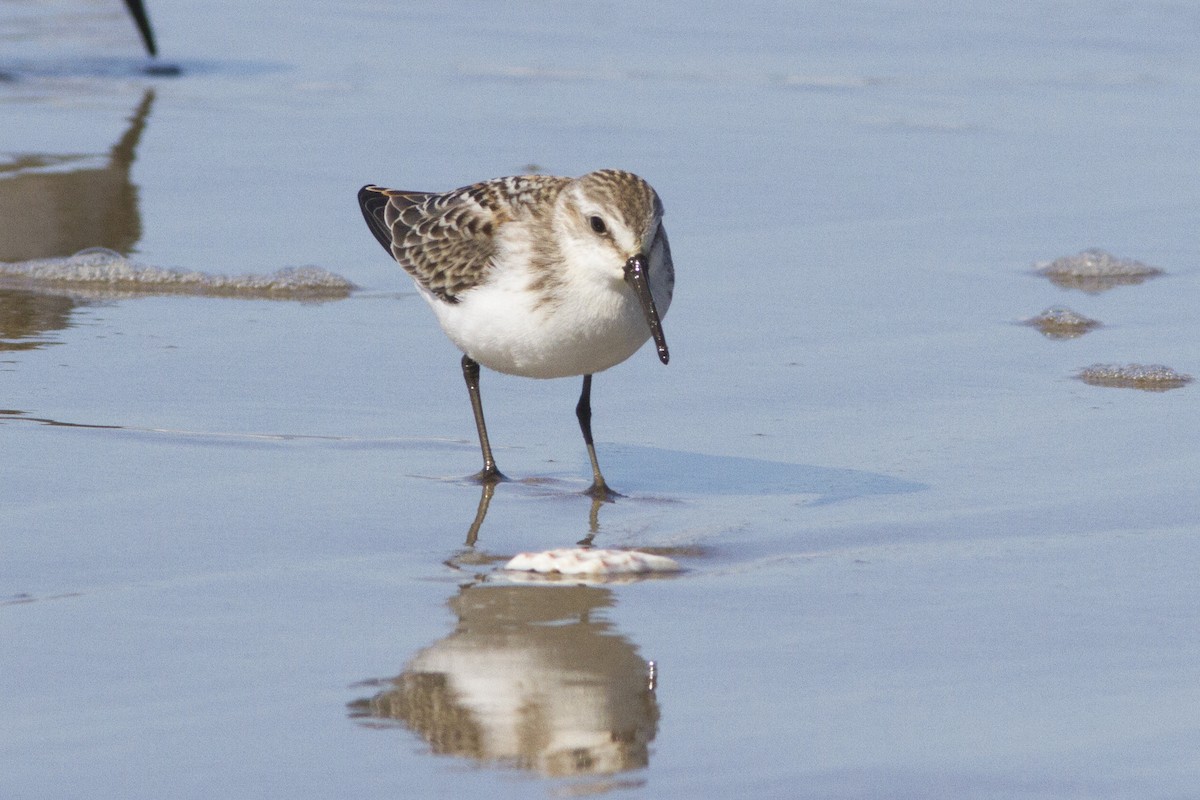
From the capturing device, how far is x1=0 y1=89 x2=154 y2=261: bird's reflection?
8539 mm

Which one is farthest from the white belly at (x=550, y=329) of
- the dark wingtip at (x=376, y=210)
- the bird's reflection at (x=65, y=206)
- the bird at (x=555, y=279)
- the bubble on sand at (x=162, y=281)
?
the bird's reflection at (x=65, y=206)

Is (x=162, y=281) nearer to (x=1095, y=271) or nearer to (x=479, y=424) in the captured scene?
(x=479, y=424)

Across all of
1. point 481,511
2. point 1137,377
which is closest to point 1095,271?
point 1137,377

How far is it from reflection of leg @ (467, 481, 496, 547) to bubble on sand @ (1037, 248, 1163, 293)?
146 inches

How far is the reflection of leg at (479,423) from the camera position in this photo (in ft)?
18.3

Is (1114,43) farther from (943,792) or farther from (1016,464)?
(943,792)

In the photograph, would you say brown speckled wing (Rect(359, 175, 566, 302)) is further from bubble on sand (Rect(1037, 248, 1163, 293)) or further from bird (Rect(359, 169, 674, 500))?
bubble on sand (Rect(1037, 248, 1163, 293))

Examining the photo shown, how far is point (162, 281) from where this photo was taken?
25.9 feet

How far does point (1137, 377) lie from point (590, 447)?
7.39 ft

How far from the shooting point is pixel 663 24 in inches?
577

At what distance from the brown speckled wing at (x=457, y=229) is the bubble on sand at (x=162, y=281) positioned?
1.38 metres

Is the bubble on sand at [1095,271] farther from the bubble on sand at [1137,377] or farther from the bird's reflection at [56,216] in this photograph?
the bird's reflection at [56,216]

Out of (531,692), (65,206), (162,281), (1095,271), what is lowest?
(531,692)

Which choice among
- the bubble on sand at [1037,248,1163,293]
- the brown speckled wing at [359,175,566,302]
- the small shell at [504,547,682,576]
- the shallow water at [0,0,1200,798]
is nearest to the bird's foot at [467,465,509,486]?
the shallow water at [0,0,1200,798]
